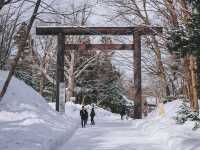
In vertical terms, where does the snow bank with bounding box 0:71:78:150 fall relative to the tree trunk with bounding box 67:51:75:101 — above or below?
below

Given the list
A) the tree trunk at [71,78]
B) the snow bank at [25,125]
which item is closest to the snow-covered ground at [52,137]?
the snow bank at [25,125]

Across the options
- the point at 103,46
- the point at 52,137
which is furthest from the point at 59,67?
the point at 52,137

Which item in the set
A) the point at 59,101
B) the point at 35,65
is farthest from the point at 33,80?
the point at 59,101

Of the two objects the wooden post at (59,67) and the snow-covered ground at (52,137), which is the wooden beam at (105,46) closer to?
the wooden post at (59,67)

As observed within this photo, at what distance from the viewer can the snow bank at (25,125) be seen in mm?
15391

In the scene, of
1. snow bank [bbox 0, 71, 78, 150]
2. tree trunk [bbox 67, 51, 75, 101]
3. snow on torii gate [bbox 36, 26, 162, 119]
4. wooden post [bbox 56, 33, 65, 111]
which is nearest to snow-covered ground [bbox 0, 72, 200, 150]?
snow bank [bbox 0, 71, 78, 150]

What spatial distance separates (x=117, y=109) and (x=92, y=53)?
17656 mm

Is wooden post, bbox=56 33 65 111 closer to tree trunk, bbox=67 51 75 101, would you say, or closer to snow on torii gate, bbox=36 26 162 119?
snow on torii gate, bbox=36 26 162 119

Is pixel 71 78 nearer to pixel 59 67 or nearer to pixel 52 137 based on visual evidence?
pixel 59 67

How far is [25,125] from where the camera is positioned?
2069 centimetres

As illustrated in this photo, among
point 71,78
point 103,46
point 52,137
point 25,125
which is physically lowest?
point 52,137

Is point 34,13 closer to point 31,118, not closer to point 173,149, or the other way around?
point 173,149

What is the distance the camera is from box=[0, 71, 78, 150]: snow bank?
15.4 metres

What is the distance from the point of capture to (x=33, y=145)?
14.8 meters
